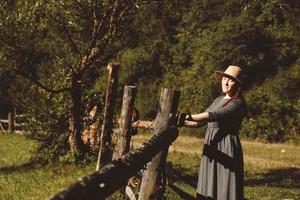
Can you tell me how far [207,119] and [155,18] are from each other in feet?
106

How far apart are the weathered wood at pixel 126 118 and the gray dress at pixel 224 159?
2031 mm

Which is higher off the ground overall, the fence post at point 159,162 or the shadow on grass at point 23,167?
the fence post at point 159,162

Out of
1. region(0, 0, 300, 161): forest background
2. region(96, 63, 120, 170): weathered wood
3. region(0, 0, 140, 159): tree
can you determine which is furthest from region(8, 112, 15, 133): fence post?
region(96, 63, 120, 170): weathered wood

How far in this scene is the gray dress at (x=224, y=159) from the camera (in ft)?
24.1

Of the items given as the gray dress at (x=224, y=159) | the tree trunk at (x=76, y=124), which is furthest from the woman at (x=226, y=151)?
the tree trunk at (x=76, y=124)

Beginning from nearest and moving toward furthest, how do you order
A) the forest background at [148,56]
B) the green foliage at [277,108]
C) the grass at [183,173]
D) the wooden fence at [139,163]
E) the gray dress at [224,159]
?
the wooden fence at [139,163], the gray dress at [224,159], the grass at [183,173], the forest background at [148,56], the green foliage at [277,108]

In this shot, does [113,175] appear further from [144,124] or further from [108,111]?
[144,124]

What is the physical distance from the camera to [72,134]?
18.1m

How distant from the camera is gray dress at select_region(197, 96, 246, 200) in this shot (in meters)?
7.36

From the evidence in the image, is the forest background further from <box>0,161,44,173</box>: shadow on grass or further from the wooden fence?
the wooden fence

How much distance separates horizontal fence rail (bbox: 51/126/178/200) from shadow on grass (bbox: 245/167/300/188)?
9.35 meters

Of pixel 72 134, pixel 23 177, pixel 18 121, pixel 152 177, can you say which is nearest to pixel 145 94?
pixel 18 121

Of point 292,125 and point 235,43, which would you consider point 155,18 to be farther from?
point 292,125

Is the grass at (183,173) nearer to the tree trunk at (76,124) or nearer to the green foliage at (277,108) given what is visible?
the tree trunk at (76,124)
